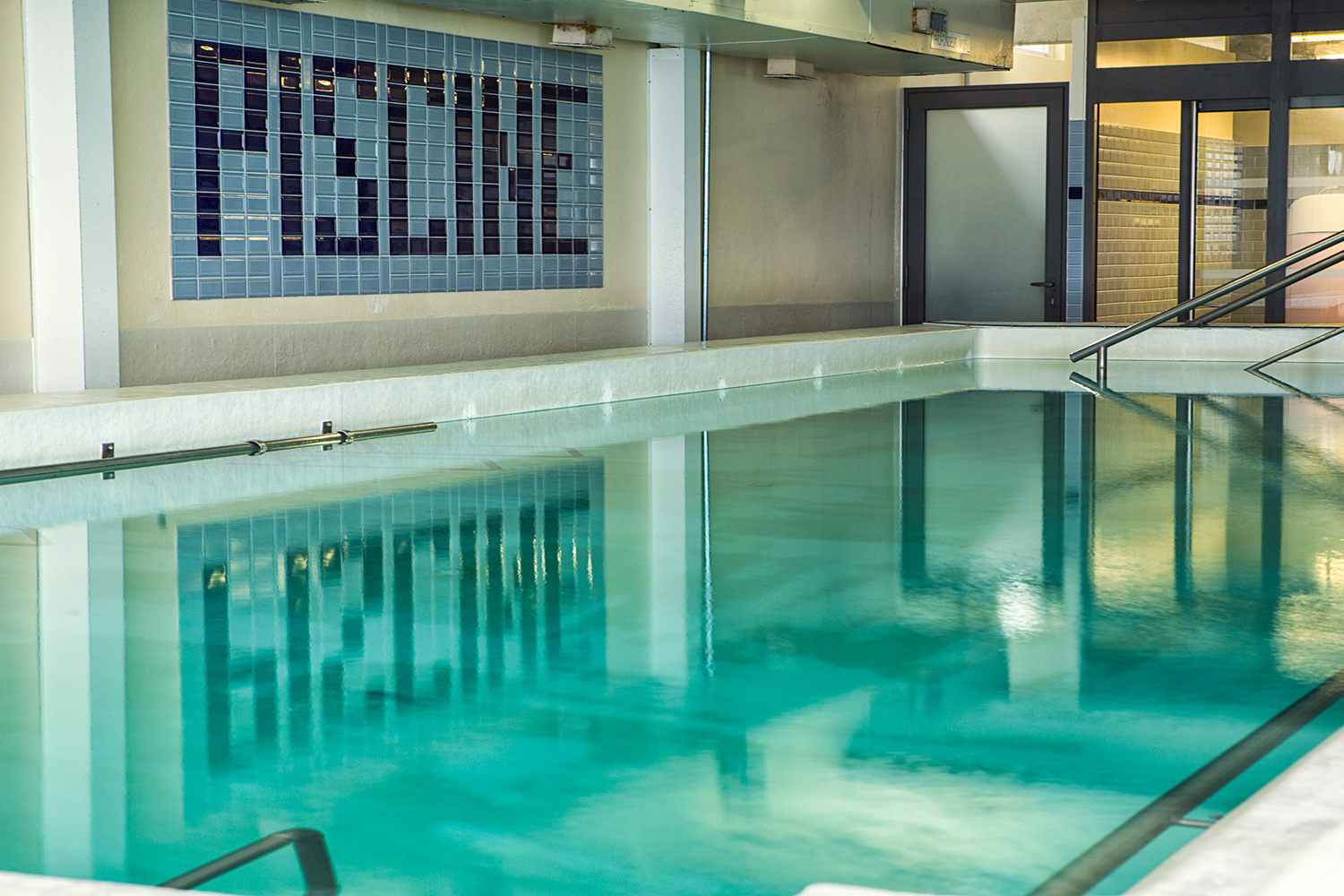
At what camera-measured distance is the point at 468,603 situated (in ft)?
12.6

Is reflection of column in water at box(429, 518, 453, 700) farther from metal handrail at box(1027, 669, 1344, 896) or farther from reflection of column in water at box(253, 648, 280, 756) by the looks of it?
metal handrail at box(1027, 669, 1344, 896)

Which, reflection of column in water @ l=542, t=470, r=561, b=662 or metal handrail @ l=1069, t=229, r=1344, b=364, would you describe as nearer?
reflection of column in water @ l=542, t=470, r=561, b=662

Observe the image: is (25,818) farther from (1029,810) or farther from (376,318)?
(376,318)

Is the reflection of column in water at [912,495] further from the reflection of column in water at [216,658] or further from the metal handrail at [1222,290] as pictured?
the metal handrail at [1222,290]

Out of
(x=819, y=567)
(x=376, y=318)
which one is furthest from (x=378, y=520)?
(x=376, y=318)

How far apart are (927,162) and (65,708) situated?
11774 millimetres

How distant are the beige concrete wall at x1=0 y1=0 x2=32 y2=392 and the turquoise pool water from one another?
1.24 meters

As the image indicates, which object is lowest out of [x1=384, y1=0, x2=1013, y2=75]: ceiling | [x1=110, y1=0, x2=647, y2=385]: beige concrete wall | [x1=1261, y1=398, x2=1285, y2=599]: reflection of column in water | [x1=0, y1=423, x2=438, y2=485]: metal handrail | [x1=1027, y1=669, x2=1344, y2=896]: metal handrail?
[x1=1027, y1=669, x2=1344, y2=896]: metal handrail

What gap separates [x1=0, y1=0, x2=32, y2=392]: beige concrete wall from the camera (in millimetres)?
6453

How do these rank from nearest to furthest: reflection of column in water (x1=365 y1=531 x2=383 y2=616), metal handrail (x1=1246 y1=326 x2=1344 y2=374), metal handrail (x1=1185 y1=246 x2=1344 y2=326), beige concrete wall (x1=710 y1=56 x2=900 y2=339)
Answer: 1. reflection of column in water (x1=365 y1=531 x2=383 y2=616)
2. metal handrail (x1=1185 y1=246 x2=1344 y2=326)
3. metal handrail (x1=1246 y1=326 x2=1344 y2=374)
4. beige concrete wall (x1=710 y1=56 x2=900 y2=339)

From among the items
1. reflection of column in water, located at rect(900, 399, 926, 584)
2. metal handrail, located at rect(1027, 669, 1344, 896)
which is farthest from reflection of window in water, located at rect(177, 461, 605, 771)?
metal handrail, located at rect(1027, 669, 1344, 896)

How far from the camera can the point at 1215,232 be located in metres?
13.1

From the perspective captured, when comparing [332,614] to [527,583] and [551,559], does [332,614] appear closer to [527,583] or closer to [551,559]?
[527,583]

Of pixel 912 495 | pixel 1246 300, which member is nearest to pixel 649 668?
pixel 912 495
